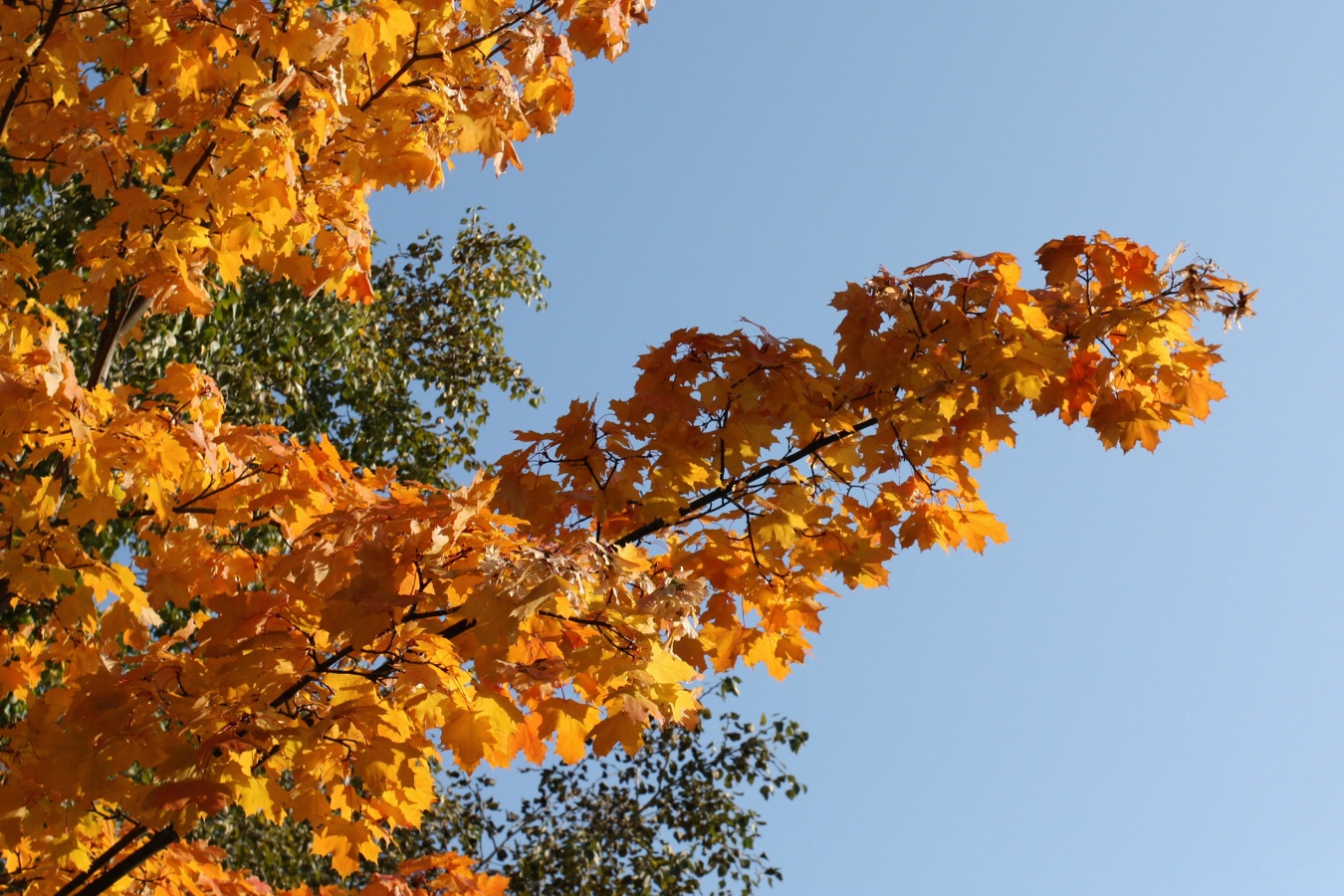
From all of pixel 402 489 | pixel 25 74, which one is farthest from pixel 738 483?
pixel 25 74

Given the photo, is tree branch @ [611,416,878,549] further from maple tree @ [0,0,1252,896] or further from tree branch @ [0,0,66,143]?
tree branch @ [0,0,66,143]

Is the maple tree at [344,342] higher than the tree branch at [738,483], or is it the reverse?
the maple tree at [344,342]

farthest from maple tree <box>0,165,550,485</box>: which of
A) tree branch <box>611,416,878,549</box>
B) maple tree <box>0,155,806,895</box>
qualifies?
tree branch <box>611,416,878,549</box>

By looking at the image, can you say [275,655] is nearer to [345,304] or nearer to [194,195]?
[194,195]

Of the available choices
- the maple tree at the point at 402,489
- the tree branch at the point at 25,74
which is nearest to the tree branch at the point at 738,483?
the maple tree at the point at 402,489

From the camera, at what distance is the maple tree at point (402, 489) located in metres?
2.68

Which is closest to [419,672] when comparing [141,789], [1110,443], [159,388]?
[141,789]

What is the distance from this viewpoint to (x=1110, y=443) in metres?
3.14

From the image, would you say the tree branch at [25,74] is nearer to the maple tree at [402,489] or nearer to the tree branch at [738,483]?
the maple tree at [402,489]

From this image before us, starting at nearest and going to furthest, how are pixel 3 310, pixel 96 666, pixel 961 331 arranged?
1. pixel 961 331
2. pixel 3 310
3. pixel 96 666

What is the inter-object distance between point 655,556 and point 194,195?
7.21 feet

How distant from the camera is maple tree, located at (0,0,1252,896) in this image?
268 centimetres

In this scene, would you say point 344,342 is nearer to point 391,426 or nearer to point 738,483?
point 391,426

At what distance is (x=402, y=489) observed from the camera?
10.3ft
